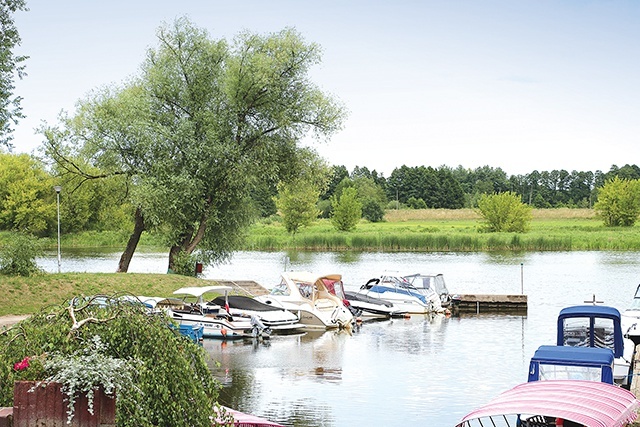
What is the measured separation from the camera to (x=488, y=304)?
41969mm

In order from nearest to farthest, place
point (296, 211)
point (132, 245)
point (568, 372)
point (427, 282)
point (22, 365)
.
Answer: point (22, 365)
point (568, 372)
point (427, 282)
point (132, 245)
point (296, 211)

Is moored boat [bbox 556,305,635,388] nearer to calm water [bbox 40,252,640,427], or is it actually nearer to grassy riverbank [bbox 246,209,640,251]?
calm water [bbox 40,252,640,427]

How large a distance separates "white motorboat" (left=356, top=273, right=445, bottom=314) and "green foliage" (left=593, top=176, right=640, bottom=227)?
234 feet

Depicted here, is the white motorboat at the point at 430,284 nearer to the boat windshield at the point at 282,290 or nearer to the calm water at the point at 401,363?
the calm water at the point at 401,363

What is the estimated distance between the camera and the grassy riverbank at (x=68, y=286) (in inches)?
1233

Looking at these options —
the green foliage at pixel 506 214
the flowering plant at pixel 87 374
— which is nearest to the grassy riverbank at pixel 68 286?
the flowering plant at pixel 87 374

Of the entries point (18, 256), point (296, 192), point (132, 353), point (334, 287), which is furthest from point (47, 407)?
point (296, 192)

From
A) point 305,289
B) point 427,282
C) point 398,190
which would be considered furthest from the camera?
point 398,190

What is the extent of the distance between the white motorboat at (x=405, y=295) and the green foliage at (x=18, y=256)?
16.0 meters

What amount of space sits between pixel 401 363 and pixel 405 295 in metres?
15.0

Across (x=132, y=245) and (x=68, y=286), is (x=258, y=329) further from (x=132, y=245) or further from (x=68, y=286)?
(x=132, y=245)

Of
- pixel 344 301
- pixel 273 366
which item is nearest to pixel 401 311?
pixel 344 301

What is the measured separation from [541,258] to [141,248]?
43563 mm

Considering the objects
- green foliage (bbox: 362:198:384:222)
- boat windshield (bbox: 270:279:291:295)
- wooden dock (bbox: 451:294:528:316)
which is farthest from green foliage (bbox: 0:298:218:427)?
green foliage (bbox: 362:198:384:222)
